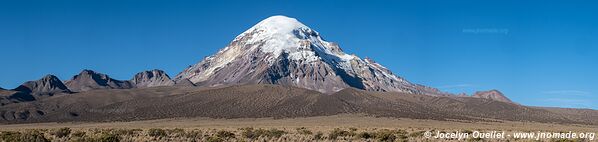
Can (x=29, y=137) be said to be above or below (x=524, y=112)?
below

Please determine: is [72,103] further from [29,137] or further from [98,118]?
[29,137]

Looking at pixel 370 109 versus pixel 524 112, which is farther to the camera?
pixel 524 112

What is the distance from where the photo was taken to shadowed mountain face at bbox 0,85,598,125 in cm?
14819

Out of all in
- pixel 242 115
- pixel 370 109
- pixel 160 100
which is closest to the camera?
pixel 242 115

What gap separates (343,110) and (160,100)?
48646 millimetres

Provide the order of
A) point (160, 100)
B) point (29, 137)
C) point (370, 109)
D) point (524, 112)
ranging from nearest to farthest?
point (29, 137), point (370, 109), point (524, 112), point (160, 100)

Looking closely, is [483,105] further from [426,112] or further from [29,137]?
[29,137]

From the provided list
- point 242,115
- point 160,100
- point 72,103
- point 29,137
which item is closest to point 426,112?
point 242,115

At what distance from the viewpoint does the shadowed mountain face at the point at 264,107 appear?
14819cm

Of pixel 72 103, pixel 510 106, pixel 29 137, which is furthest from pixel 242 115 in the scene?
pixel 29 137

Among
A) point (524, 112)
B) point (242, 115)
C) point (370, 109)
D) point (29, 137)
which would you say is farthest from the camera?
point (524, 112)

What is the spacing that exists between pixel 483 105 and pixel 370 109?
39177 millimetres

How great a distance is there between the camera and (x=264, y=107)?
523ft

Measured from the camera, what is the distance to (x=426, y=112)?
152 m
